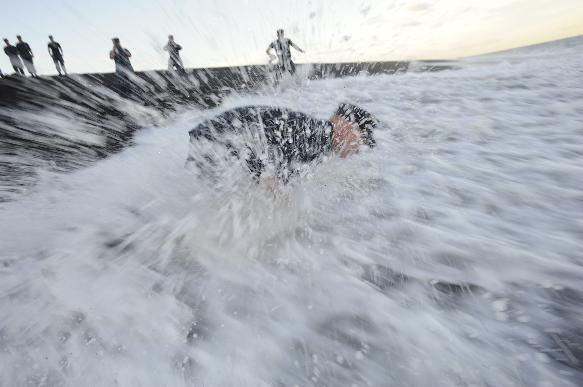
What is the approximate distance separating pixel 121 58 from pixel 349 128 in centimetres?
762

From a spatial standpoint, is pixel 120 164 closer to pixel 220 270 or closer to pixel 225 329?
pixel 220 270

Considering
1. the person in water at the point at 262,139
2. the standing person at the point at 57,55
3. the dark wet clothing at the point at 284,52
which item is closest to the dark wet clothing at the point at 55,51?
the standing person at the point at 57,55

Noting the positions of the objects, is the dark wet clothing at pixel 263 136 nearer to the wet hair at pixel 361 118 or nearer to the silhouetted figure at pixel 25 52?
the wet hair at pixel 361 118

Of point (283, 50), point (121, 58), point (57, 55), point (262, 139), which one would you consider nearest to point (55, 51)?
point (57, 55)

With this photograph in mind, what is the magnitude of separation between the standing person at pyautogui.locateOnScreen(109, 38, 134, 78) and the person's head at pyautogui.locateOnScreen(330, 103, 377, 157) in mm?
7312

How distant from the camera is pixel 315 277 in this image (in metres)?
1.87

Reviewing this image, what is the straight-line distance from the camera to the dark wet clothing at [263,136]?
260cm

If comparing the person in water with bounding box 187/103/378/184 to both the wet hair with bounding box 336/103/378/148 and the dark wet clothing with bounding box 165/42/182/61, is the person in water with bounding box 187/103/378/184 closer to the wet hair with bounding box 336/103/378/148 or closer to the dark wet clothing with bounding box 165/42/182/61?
the wet hair with bounding box 336/103/378/148

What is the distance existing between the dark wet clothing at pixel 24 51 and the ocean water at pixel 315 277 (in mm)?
9263

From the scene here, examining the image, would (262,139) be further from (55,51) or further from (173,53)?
(55,51)

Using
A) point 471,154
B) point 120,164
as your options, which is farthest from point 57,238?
point 471,154

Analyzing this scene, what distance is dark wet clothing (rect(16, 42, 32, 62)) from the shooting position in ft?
33.3

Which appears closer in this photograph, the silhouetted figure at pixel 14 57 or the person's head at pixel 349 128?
the person's head at pixel 349 128

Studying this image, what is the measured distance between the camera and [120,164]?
Result: 15.8 feet
